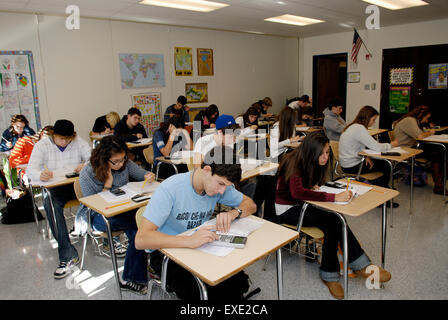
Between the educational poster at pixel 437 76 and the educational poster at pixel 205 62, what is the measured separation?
14.7ft

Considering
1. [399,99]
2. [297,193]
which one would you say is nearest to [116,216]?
[297,193]

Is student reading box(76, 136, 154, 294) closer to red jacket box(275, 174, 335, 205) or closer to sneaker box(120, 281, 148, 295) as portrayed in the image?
sneaker box(120, 281, 148, 295)

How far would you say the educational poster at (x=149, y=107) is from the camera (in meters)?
6.30

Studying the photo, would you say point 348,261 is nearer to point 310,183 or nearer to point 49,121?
point 310,183

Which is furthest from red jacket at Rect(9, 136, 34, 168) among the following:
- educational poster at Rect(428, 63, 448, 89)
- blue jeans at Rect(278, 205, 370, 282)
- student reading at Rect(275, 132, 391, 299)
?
educational poster at Rect(428, 63, 448, 89)

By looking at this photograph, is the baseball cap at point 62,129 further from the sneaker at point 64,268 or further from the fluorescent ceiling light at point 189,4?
the fluorescent ceiling light at point 189,4

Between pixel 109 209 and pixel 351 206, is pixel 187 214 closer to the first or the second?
pixel 109 209

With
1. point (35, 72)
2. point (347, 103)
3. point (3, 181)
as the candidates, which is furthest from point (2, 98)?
point (347, 103)

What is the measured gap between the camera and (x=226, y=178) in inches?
67.3

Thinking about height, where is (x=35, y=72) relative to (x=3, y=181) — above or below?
above

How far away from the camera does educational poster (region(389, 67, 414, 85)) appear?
7.06 metres

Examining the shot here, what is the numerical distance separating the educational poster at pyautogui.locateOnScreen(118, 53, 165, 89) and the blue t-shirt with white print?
472cm
